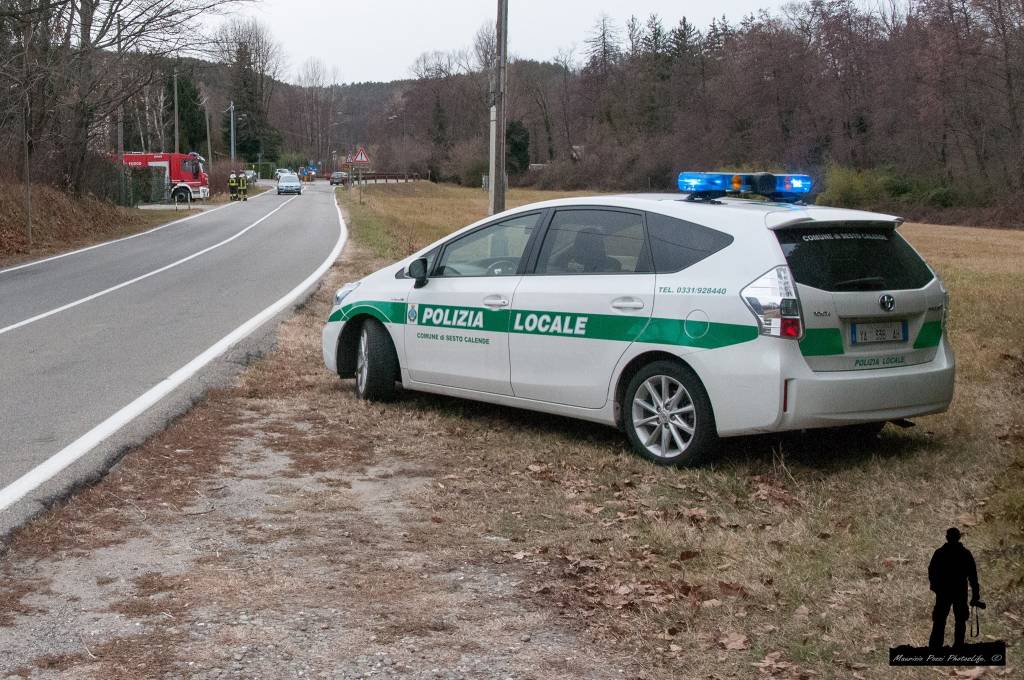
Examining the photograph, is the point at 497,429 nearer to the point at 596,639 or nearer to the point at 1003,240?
the point at 596,639

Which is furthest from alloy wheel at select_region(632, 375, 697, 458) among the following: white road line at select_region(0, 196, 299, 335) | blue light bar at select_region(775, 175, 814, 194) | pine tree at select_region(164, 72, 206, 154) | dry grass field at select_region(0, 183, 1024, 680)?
pine tree at select_region(164, 72, 206, 154)

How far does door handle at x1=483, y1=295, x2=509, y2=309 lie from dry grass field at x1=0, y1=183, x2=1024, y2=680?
2.71 feet

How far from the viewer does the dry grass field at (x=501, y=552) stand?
4.00 m

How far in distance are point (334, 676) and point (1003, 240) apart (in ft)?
125

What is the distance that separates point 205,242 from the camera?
29219mm

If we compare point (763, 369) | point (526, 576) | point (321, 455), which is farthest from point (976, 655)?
point (321, 455)

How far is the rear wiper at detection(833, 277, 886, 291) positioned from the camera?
Result: 632 cm

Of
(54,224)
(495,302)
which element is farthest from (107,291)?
(54,224)

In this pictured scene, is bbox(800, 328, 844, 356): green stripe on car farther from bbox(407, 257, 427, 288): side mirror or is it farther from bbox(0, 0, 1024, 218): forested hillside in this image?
bbox(0, 0, 1024, 218): forested hillside

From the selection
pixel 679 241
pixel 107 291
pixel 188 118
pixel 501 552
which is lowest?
pixel 107 291

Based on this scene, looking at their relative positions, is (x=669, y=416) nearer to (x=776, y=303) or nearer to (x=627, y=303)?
(x=627, y=303)

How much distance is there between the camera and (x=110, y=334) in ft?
39.4

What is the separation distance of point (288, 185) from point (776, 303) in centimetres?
7479

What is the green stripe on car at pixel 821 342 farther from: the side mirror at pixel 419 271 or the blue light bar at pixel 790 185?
the side mirror at pixel 419 271
